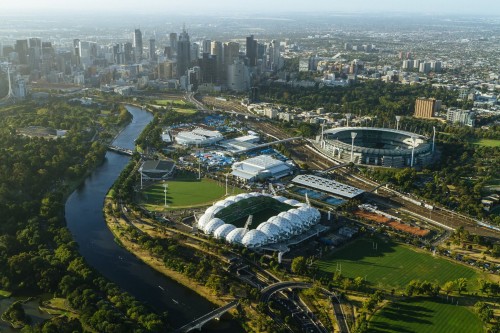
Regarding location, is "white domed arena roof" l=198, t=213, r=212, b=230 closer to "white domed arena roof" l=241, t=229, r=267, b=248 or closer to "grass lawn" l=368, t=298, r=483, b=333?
"white domed arena roof" l=241, t=229, r=267, b=248

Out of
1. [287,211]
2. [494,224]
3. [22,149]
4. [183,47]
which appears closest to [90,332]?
[287,211]

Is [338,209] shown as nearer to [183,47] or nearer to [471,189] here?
[471,189]

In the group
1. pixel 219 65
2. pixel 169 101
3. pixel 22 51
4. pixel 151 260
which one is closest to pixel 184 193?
pixel 151 260

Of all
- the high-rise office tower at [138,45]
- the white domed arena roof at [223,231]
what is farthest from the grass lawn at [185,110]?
the high-rise office tower at [138,45]

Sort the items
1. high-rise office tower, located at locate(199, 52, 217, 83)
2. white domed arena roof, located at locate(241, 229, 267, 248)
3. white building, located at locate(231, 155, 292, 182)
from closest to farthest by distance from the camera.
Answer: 1. white domed arena roof, located at locate(241, 229, 267, 248)
2. white building, located at locate(231, 155, 292, 182)
3. high-rise office tower, located at locate(199, 52, 217, 83)

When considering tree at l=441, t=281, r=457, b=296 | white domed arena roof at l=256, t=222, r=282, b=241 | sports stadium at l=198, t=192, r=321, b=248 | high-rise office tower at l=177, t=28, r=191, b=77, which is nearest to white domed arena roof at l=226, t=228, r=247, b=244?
sports stadium at l=198, t=192, r=321, b=248
